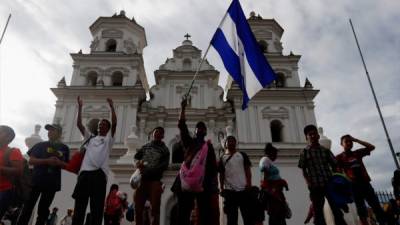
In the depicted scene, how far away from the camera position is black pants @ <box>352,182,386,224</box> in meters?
4.87

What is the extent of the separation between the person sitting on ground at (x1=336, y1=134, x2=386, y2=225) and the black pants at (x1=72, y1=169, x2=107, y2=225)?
12.5 ft

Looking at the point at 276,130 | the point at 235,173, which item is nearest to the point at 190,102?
the point at 276,130

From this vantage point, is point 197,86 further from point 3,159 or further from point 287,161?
point 3,159

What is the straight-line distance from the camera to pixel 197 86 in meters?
21.0

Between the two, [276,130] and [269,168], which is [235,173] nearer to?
[269,168]

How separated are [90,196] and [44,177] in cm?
79

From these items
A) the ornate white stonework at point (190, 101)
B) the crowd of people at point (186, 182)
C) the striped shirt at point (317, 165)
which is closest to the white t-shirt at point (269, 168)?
the crowd of people at point (186, 182)

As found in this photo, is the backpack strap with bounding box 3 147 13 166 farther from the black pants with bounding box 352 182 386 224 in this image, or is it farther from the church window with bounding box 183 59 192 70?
the church window with bounding box 183 59 192 70

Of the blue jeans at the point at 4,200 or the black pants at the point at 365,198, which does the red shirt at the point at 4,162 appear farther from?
the black pants at the point at 365,198

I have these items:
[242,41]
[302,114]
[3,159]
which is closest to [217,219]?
[3,159]

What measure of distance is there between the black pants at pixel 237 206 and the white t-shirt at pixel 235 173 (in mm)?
82

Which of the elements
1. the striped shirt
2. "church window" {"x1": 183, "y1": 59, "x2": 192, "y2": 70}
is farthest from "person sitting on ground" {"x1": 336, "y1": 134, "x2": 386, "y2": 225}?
"church window" {"x1": 183, "y1": 59, "x2": 192, "y2": 70}

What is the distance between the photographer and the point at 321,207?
4.23 meters

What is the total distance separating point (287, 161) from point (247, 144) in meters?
2.42
